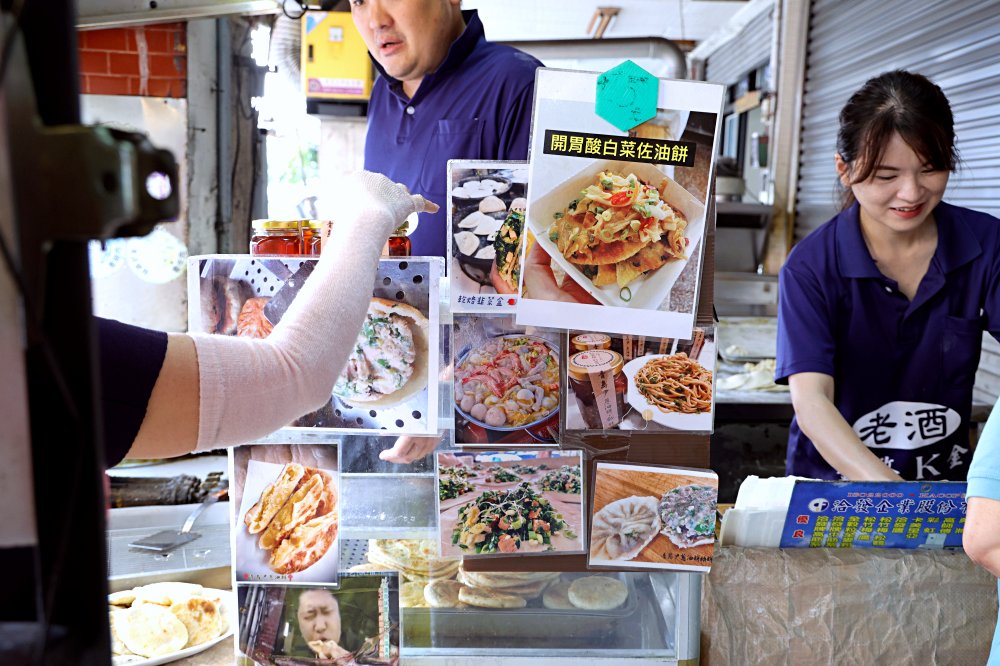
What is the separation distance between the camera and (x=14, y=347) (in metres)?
0.39

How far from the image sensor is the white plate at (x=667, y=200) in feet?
3.74

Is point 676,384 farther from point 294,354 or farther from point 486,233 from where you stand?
point 294,354

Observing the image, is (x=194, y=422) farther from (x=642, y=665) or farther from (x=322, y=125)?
(x=322, y=125)

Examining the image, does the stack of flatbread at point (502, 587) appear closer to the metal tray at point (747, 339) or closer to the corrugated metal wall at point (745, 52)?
the metal tray at point (747, 339)

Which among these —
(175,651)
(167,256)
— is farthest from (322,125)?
(175,651)

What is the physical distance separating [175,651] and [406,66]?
142cm

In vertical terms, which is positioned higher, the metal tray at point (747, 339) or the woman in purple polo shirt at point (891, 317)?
the woman in purple polo shirt at point (891, 317)

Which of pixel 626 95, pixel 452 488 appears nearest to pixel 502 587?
pixel 452 488

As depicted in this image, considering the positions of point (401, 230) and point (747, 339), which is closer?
point (401, 230)

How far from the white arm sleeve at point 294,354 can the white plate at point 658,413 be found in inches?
16.4

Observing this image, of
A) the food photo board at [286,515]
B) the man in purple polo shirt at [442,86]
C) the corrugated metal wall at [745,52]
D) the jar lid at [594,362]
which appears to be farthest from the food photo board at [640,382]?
the corrugated metal wall at [745,52]

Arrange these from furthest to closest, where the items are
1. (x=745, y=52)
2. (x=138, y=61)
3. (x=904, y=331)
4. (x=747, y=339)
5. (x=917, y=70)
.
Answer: (x=745, y=52)
(x=138, y=61)
(x=747, y=339)
(x=917, y=70)
(x=904, y=331)

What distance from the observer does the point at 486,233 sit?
117 centimetres

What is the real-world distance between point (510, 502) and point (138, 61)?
3975mm
